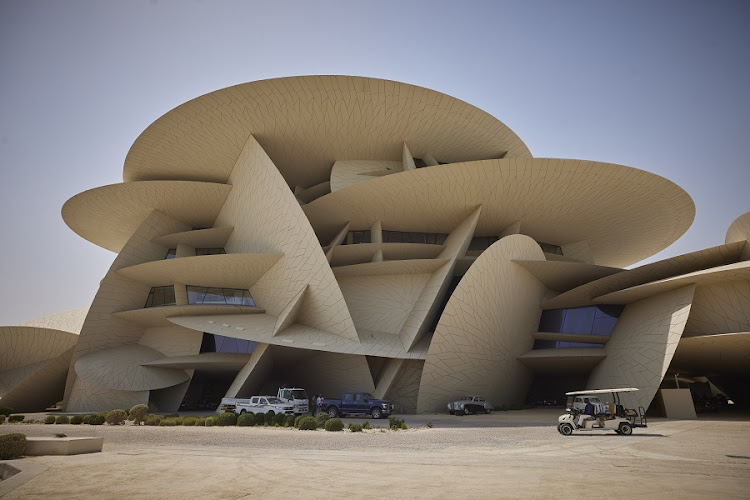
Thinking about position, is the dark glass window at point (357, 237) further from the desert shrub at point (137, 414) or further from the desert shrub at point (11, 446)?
the desert shrub at point (11, 446)

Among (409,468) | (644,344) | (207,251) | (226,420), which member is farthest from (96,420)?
(644,344)

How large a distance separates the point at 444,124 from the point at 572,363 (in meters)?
18.5

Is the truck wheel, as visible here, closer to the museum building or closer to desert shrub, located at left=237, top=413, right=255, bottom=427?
the museum building

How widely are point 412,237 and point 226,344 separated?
15.8 m

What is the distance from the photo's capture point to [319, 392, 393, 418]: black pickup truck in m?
24.3

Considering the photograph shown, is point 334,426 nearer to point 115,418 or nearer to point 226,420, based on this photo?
point 226,420

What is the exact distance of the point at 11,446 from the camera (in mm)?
10094

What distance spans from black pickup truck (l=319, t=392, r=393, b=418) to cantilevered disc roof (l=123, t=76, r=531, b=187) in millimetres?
17909

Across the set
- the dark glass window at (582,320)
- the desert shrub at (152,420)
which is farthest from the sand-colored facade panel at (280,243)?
the dark glass window at (582,320)

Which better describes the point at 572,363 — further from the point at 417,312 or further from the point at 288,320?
the point at 288,320

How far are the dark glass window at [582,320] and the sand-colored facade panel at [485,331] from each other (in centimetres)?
259

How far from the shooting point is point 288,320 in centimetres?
2845

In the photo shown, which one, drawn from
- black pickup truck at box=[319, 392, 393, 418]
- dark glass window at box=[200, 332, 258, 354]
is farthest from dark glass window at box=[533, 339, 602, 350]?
dark glass window at box=[200, 332, 258, 354]

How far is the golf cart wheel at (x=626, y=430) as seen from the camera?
1573 cm
